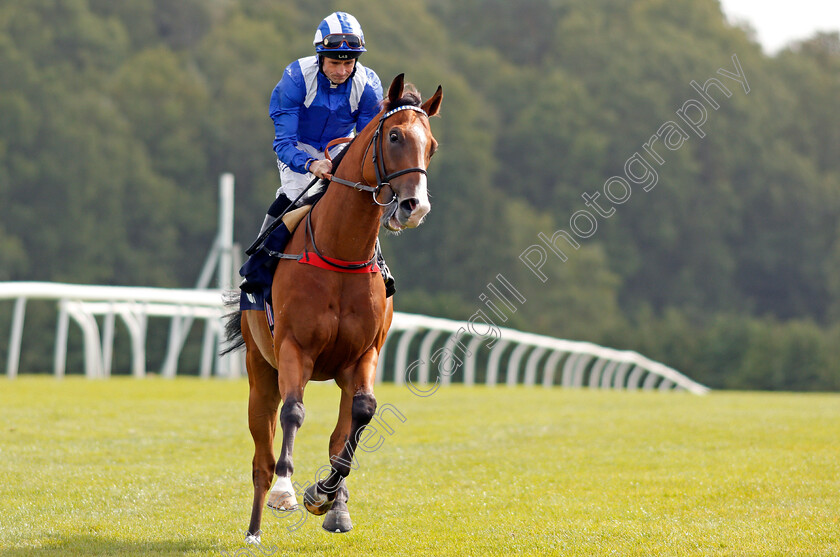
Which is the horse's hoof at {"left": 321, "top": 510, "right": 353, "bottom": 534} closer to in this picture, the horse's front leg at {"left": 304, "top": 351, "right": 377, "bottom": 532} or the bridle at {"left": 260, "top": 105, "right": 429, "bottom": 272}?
the horse's front leg at {"left": 304, "top": 351, "right": 377, "bottom": 532}

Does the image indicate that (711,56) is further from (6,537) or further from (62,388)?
(6,537)

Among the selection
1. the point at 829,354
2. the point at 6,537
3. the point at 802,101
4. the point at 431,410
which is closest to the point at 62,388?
the point at 431,410

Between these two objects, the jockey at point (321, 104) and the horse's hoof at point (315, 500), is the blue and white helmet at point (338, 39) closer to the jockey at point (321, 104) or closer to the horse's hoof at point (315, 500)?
the jockey at point (321, 104)

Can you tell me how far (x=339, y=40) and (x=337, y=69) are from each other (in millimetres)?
162

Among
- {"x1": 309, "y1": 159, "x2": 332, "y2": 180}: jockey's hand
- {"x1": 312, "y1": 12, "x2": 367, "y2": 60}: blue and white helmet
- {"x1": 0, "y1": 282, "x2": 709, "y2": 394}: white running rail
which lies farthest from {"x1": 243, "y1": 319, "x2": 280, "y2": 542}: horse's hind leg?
{"x1": 0, "y1": 282, "x2": 709, "y2": 394}: white running rail

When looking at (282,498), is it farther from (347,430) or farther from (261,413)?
(261,413)

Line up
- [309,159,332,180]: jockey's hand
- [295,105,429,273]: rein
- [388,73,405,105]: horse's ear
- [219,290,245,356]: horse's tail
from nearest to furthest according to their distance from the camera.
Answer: [295,105,429,273]: rein, [388,73,405,105]: horse's ear, [309,159,332,180]: jockey's hand, [219,290,245,356]: horse's tail

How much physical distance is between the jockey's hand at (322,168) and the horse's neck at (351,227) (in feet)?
0.61

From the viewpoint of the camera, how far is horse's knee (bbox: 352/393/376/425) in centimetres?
558

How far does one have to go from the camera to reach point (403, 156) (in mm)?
5258

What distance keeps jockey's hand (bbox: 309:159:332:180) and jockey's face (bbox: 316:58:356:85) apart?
1.70 feet

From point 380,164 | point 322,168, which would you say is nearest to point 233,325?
point 322,168

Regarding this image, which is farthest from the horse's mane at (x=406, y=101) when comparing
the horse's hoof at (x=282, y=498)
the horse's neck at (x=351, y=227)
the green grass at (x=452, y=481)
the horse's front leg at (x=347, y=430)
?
the green grass at (x=452, y=481)

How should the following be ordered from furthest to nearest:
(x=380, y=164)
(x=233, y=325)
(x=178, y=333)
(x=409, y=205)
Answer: (x=178, y=333)
(x=233, y=325)
(x=380, y=164)
(x=409, y=205)
